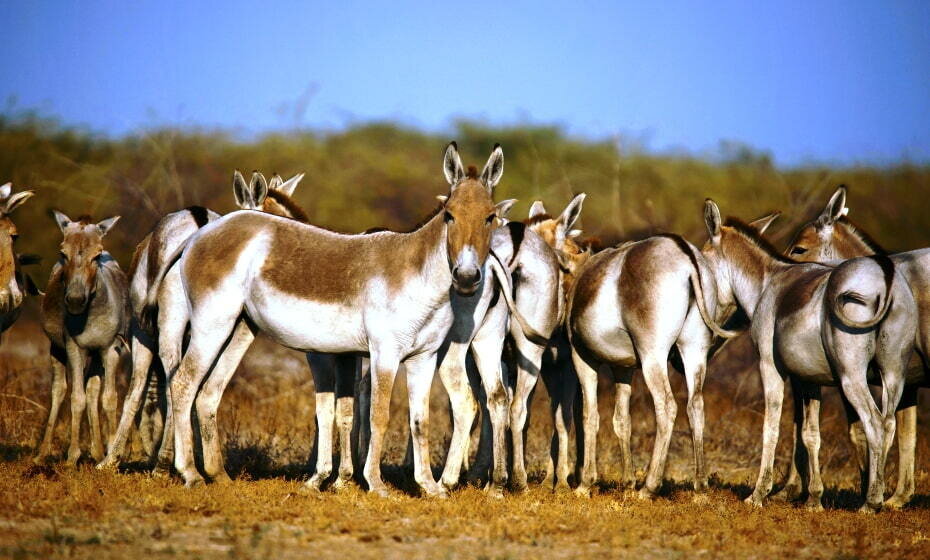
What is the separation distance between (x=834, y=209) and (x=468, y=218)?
17.9 ft

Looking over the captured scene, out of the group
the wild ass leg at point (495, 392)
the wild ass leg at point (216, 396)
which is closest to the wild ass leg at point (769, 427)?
the wild ass leg at point (495, 392)

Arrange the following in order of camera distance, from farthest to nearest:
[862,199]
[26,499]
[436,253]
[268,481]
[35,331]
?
[862,199], [35,331], [268,481], [436,253], [26,499]

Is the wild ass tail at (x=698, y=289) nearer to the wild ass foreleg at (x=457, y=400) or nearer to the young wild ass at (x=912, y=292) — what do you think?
the young wild ass at (x=912, y=292)

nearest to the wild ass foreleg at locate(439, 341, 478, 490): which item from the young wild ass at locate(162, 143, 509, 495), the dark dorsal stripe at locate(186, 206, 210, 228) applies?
the young wild ass at locate(162, 143, 509, 495)

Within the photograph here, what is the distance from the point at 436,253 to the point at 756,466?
21.9ft

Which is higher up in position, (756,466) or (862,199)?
(862,199)

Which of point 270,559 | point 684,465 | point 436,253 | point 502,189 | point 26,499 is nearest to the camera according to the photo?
point 270,559

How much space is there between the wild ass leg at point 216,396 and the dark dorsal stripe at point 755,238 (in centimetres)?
546

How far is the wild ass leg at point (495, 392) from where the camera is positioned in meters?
10.3

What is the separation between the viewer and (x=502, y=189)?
4122 cm

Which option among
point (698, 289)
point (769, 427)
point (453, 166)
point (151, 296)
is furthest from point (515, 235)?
point (151, 296)

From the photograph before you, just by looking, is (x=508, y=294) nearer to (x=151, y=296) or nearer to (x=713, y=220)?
(x=713, y=220)

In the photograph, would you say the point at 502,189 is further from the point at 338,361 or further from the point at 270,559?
the point at 270,559

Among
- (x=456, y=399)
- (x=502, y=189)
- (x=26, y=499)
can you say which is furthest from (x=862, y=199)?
(x=26, y=499)
